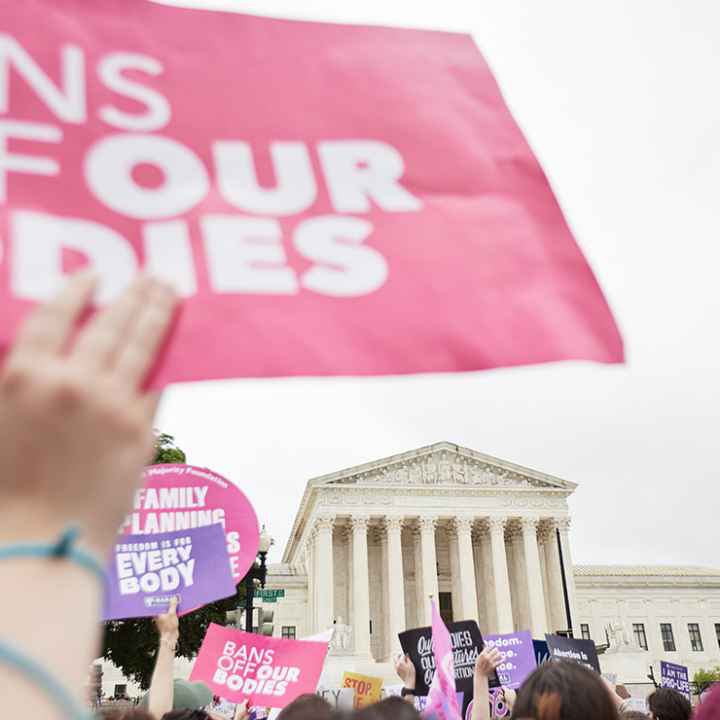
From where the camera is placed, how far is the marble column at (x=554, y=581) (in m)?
60.9

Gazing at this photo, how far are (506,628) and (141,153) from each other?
58.3m

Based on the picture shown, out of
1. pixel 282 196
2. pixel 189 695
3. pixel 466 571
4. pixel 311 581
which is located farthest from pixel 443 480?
pixel 282 196

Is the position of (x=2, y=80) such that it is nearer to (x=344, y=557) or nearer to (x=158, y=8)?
(x=158, y=8)

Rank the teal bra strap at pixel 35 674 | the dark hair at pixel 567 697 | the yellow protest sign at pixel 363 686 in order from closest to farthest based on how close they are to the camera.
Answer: the teal bra strap at pixel 35 674
the dark hair at pixel 567 697
the yellow protest sign at pixel 363 686

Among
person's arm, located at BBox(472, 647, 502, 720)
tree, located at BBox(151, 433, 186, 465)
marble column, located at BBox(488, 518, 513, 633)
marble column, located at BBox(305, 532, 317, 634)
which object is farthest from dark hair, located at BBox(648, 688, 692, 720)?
marble column, located at BBox(305, 532, 317, 634)

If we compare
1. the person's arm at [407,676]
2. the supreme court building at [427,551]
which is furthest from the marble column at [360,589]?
the person's arm at [407,676]

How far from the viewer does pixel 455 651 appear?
9.50m

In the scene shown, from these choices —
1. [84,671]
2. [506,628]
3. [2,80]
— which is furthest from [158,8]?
[506,628]

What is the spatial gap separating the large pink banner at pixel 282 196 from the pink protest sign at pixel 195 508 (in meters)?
4.00

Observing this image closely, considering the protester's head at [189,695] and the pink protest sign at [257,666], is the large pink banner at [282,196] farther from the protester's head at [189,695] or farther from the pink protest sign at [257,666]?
Answer: the pink protest sign at [257,666]

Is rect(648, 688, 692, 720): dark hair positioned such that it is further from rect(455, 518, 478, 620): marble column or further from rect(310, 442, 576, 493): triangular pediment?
rect(455, 518, 478, 620): marble column

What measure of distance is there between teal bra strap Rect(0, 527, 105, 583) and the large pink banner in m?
0.66

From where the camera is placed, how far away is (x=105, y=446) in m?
1.12

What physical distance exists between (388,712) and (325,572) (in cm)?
5643
